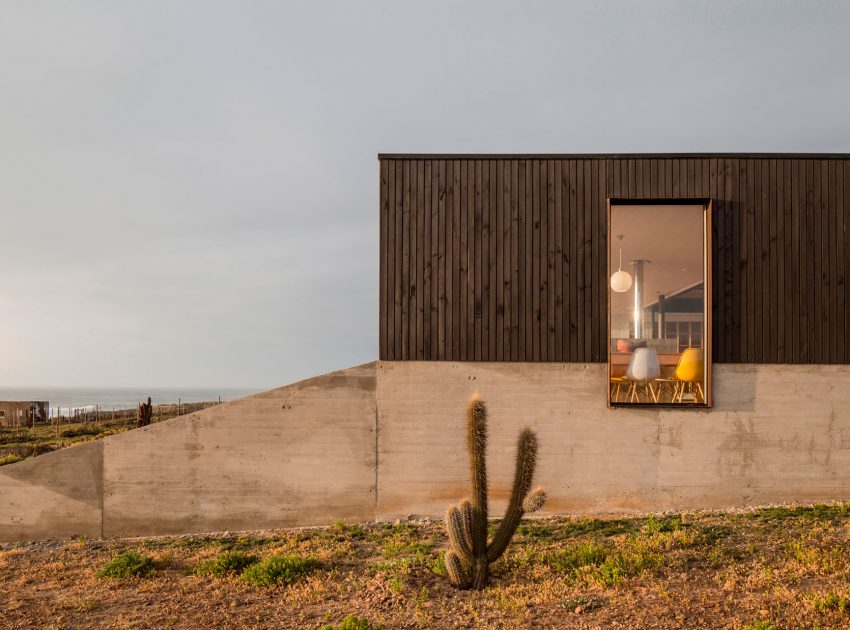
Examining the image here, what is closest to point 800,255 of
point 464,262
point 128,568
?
point 464,262

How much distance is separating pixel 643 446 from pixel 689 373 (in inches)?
64.3

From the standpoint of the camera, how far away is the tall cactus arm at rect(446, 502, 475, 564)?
565 centimetres

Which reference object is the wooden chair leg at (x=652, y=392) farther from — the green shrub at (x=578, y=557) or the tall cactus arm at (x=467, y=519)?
the tall cactus arm at (x=467, y=519)

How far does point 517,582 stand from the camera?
5801 mm

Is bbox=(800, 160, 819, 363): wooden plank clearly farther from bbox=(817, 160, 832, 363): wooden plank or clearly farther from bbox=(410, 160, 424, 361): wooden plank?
bbox=(410, 160, 424, 361): wooden plank

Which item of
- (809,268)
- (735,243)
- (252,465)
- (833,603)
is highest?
(735,243)

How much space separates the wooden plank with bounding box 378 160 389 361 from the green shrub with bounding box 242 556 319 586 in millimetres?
3225

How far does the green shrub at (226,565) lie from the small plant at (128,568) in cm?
58

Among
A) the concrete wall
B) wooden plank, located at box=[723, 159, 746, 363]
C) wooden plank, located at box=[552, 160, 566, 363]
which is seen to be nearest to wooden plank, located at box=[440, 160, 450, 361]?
the concrete wall

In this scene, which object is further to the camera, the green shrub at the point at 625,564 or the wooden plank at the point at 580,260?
the wooden plank at the point at 580,260

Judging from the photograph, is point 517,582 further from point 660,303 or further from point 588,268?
point 660,303

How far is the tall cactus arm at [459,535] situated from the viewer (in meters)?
5.65

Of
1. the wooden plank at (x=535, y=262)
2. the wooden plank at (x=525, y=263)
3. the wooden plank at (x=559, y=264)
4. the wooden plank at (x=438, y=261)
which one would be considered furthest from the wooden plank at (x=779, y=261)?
the wooden plank at (x=438, y=261)

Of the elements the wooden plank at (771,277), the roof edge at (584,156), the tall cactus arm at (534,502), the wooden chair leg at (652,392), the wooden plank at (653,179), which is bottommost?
the tall cactus arm at (534,502)
